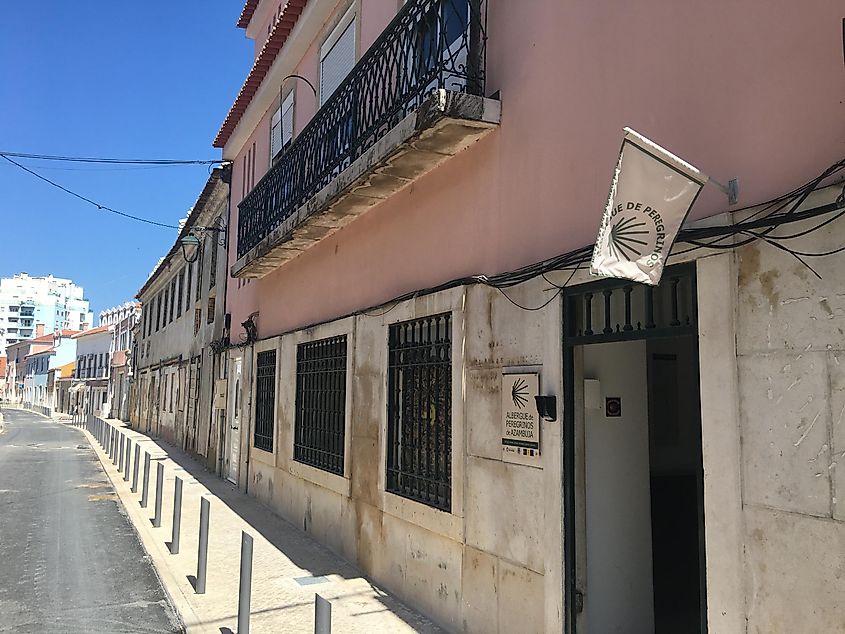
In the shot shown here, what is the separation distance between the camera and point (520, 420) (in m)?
4.93

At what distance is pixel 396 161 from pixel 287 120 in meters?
6.00

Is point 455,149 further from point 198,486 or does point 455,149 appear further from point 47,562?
point 198,486

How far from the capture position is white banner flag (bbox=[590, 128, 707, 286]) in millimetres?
3176

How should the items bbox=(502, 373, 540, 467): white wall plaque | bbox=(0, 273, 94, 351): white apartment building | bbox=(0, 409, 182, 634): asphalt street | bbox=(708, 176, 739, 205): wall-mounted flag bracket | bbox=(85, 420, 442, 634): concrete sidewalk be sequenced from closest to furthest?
1. bbox=(708, 176, 739, 205): wall-mounted flag bracket
2. bbox=(502, 373, 540, 467): white wall plaque
3. bbox=(85, 420, 442, 634): concrete sidewalk
4. bbox=(0, 409, 182, 634): asphalt street
5. bbox=(0, 273, 94, 351): white apartment building

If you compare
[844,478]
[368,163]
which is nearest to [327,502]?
[368,163]

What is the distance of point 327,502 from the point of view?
8633mm

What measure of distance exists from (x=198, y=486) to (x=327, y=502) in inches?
261

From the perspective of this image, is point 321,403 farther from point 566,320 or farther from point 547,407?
point 566,320

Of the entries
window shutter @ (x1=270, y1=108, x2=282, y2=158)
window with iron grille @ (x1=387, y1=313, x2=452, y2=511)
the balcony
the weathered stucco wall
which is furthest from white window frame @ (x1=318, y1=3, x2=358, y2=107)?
window with iron grille @ (x1=387, y1=313, x2=452, y2=511)

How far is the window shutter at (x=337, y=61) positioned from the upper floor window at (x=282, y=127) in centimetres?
147

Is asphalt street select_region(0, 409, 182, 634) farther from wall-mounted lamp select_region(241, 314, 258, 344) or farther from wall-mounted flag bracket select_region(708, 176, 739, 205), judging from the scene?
wall-mounted flag bracket select_region(708, 176, 739, 205)

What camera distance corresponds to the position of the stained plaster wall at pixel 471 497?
466 centimetres

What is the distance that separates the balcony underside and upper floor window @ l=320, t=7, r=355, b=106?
173cm

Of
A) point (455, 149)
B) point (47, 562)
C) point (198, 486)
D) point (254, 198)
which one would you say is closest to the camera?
point (455, 149)
